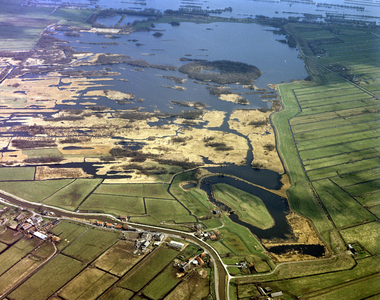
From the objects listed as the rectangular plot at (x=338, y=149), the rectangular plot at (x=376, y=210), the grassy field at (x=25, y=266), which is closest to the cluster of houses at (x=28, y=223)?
the grassy field at (x=25, y=266)

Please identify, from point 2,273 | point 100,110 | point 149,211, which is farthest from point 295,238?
point 100,110

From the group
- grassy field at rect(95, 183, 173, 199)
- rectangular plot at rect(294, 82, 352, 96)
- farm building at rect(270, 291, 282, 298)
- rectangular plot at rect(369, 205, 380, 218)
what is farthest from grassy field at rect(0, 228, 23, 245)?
rectangular plot at rect(294, 82, 352, 96)

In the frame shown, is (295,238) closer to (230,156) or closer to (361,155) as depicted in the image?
(230,156)

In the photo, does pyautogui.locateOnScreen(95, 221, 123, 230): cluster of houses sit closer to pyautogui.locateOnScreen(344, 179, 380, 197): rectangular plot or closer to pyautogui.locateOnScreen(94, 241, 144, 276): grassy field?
pyautogui.locateOnScreen(94, 241, 144, 276): grassy field

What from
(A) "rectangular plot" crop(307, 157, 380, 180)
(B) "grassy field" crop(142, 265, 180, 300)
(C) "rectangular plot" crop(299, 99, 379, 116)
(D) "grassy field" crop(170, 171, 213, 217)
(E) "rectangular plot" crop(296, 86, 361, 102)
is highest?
(E) "rectangular plot" crop(296, 86, 361, 102)

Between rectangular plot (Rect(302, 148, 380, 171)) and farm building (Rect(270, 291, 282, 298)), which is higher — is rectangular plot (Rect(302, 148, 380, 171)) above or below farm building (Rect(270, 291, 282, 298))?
above

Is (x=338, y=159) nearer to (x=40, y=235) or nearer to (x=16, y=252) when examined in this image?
(x=40, y=235)

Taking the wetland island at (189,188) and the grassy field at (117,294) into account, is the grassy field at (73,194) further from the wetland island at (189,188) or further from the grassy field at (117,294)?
the grassy field at (117,294)
